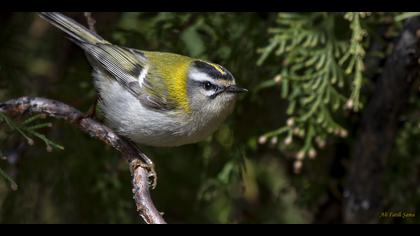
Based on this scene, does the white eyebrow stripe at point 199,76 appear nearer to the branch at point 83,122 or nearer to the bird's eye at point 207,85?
the bird's eye at point 207,85

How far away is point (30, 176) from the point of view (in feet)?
12.7

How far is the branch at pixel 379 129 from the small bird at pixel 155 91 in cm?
74

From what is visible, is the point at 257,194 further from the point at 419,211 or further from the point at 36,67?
the point at 36,67

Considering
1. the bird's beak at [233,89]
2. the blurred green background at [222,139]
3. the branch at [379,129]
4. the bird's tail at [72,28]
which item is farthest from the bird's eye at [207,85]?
the branch at [379,129]

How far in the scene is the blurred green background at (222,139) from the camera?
3.51 m

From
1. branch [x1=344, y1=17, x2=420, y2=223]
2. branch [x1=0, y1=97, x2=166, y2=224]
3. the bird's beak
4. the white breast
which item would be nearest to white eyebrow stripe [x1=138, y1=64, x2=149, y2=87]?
the white breast

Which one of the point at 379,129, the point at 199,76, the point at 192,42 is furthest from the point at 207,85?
the point at 379,129

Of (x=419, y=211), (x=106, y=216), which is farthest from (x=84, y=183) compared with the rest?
(x=419, y=211)

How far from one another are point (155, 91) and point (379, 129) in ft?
3.89

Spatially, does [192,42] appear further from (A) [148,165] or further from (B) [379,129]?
(B) [379,129]

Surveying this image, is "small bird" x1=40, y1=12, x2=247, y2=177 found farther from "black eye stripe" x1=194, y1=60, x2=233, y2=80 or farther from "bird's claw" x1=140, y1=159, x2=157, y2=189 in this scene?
"bird's claw" x1=140, y1=159, x2=157, y2=189

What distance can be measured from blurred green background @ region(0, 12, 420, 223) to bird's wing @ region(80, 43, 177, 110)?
0.63ft

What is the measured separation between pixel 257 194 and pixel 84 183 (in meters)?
1.16

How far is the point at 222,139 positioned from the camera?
367 cm
